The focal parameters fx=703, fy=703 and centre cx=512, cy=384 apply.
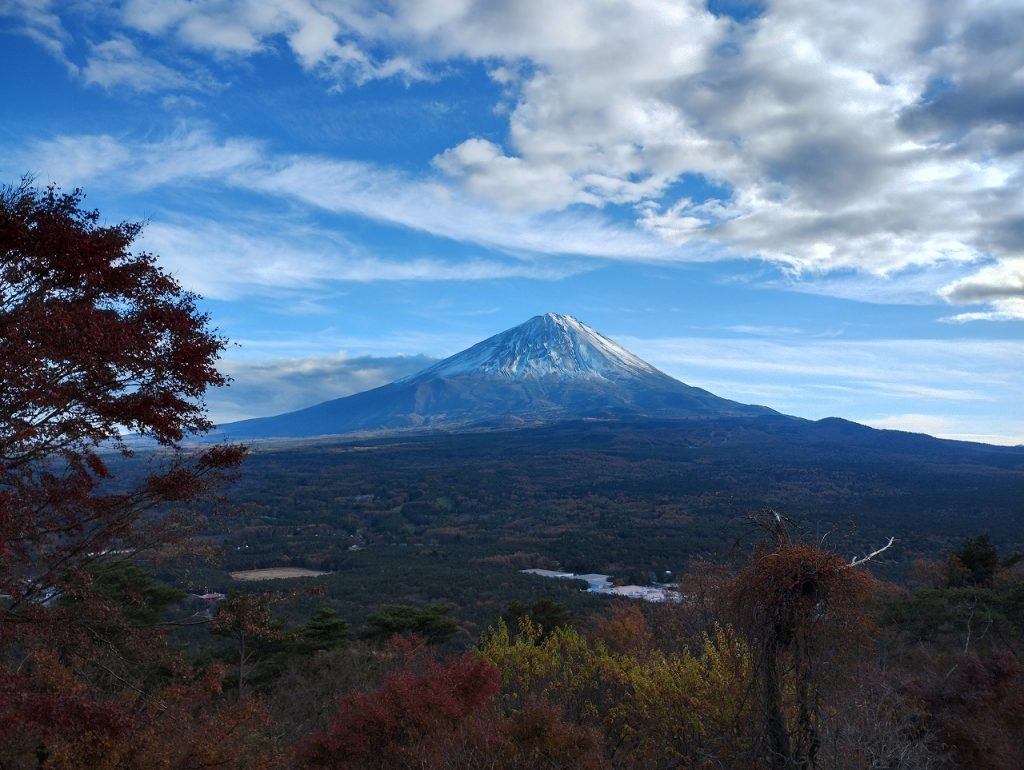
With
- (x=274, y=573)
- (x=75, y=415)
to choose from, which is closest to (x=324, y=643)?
(x=75, y=415)

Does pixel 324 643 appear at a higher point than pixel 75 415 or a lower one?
lower

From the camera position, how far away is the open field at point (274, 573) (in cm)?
4728

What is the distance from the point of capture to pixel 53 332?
604 cm

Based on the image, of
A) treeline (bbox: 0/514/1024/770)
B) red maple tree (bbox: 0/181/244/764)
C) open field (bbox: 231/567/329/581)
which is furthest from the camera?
open field (bbox: 231/567/329/581)

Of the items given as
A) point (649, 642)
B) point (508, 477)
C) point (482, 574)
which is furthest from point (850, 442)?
point (649, 642)

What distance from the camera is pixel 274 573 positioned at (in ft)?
169

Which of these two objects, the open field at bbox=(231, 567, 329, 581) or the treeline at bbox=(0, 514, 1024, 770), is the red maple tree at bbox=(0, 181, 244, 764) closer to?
the treeline at bbox=(0, 514, 1024, 770)

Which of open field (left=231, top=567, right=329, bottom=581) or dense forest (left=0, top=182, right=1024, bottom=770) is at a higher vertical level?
dense forest (left=0, top=182, right=1024, bottom=770)

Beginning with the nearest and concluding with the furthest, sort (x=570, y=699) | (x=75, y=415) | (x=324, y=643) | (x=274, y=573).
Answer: (x=75, y=415)
(x=570, y=699)
(x=324, y=643)
(x=274, y=573)

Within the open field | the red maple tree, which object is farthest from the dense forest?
the open field

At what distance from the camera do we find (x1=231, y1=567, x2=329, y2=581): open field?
47281 mm

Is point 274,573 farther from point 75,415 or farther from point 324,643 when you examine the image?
point 75,415

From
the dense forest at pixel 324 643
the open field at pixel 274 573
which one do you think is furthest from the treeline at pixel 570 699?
the open field at pixel 274 573

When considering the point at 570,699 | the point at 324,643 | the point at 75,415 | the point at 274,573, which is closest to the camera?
the point at 75,415
